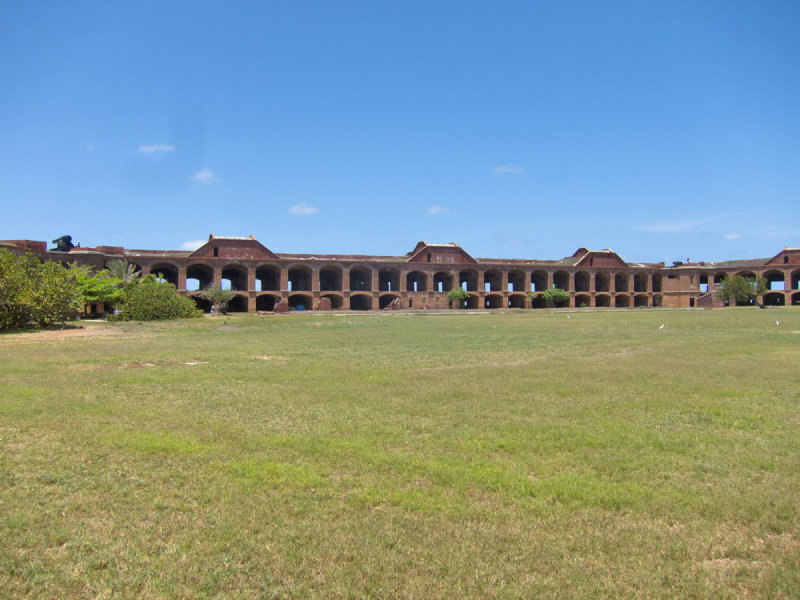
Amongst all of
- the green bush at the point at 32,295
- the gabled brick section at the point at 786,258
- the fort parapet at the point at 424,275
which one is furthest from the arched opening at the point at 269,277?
the gabled brick section at the point at 786,258

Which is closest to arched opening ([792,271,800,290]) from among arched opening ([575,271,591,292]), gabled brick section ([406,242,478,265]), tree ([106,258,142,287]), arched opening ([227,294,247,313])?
arched opening ([575,271,591,292])

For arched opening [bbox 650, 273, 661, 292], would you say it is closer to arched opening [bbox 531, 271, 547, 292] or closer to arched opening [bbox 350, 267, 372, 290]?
arched opening [bbox 531, 271, 547, 292]

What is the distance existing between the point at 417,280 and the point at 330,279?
10239 mm

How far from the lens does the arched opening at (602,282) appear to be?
61344mm

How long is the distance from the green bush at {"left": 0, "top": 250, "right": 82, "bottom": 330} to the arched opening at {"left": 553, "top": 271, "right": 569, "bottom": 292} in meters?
50.0

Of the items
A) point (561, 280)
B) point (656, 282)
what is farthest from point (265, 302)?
point (656, 282)

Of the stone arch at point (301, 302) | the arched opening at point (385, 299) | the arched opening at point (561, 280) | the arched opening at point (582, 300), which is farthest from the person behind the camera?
the arched opening at point (561, 280)

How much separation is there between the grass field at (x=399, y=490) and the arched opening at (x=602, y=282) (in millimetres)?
55940

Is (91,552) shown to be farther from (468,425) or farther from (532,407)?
(532,407)

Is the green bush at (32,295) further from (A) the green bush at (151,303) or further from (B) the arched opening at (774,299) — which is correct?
(B) the arched opening at (774,299)

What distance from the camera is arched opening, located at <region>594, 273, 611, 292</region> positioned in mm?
61344

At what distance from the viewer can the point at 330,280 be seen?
55.9m

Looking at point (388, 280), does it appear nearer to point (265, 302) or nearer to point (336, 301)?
point (336, 301)

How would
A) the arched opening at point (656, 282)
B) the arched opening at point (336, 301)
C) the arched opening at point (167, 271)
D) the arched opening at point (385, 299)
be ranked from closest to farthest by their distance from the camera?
1. the arched opening at point (167, 271)
2. the arched opening at point (336, 301)
3. the arched opening at point (385, 299)
4. the arched opening at point (656, 282)
